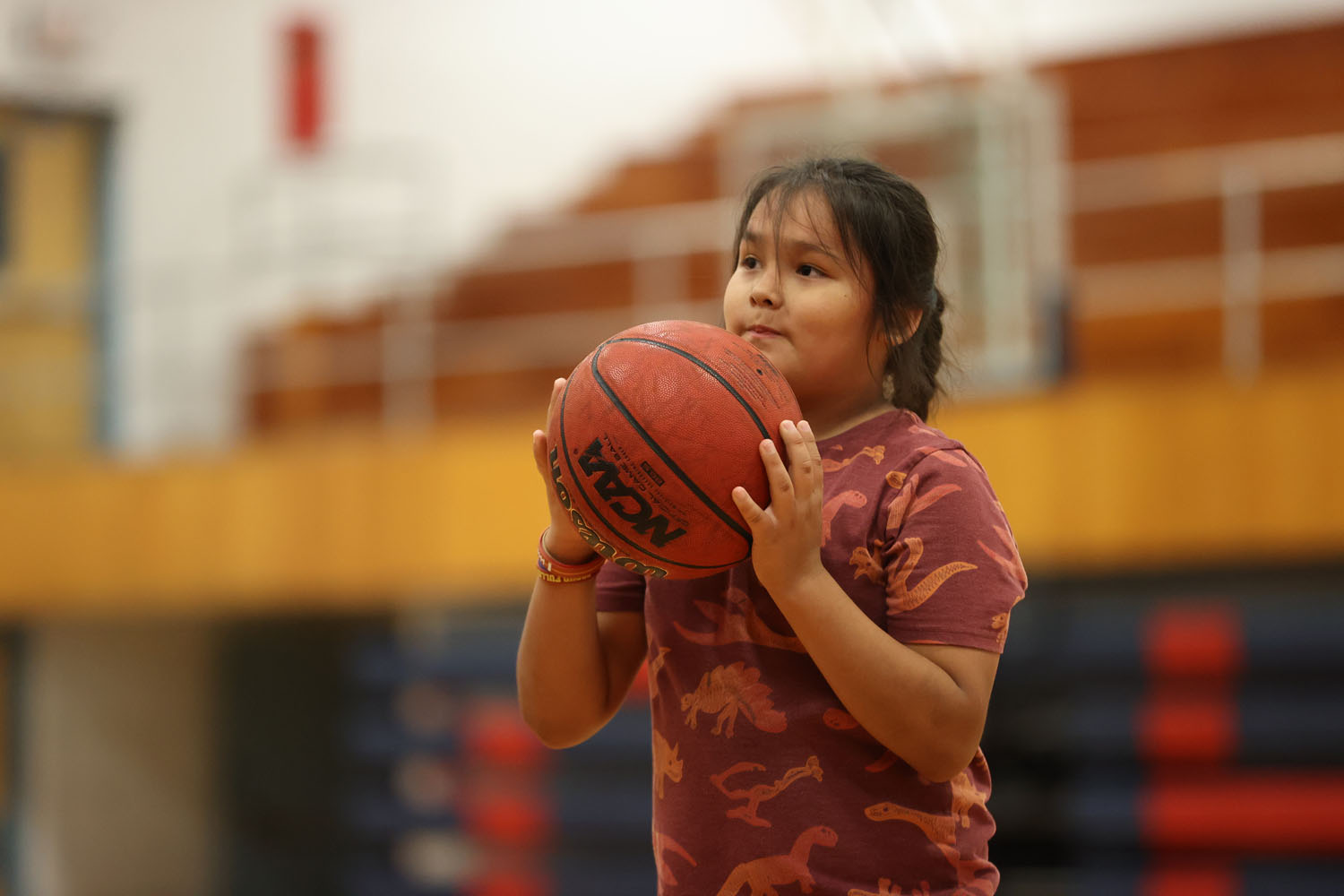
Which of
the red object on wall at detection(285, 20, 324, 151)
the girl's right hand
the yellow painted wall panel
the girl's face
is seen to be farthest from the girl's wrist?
the red object on wall at detection(285, 20, 324, 151)

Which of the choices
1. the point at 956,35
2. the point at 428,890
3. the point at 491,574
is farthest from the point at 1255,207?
the point at 428,890

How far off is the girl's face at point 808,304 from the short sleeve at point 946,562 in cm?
12

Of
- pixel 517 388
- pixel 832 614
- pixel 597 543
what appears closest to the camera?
pixel 832 614

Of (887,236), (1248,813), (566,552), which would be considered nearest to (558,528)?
(566,552)

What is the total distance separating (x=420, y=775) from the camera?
6.13 m

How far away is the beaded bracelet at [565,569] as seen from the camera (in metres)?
1.35

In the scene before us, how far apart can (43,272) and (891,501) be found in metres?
8.60

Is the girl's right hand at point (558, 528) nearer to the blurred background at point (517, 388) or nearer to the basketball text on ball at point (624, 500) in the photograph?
the basketball text on ball at point (624, 500)

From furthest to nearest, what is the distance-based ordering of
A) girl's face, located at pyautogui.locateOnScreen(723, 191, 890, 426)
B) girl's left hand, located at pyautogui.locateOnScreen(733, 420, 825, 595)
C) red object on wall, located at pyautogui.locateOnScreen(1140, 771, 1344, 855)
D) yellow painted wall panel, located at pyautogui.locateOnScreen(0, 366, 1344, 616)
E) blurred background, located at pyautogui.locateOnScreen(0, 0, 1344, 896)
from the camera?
1. blurred background, located at pyautogui.locateOnScreen(0, 0, 1344, 896)
2. red object on wall, located at pyautogui.locateOnScreen(1140, 771, 1344, 855)
3. yellow painted wall panel, located at pyautogui.locateOnScreen(0, 366, 1344, 616)
4. girl's face, located at pyautogui.locateOnScreen(723, 191, 890, 426)
5. girl's left hand, located at pyautogui.locateOnScreen(733, 420, 825, 595)

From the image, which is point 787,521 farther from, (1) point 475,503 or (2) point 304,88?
(2) point 304,88

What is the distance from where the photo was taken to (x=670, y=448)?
48.9 inches

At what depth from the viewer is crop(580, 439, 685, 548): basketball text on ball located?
1.23 metres

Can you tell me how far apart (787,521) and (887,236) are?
28 centimetres

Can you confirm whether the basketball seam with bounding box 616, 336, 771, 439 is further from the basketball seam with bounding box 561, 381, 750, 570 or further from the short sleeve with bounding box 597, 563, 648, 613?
the short sleeve with bounding box 597, 563, 648, 613
